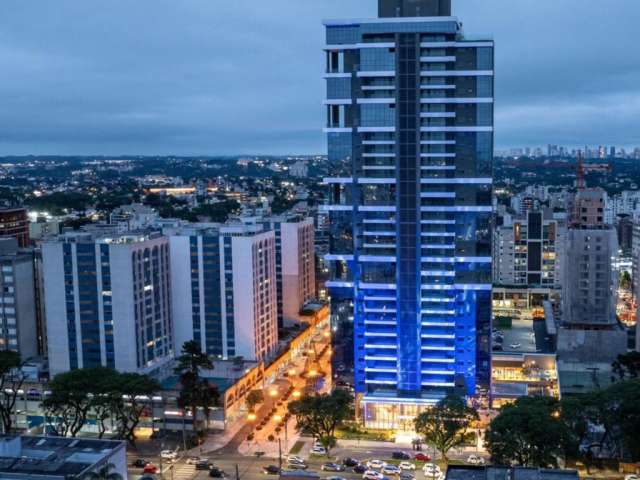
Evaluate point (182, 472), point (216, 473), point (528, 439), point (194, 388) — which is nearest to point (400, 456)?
point (528, 439)

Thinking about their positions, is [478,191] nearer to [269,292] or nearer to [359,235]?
[359,235]

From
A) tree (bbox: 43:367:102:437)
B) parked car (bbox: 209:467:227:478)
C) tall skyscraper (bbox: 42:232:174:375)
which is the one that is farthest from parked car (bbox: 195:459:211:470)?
tall skyscraper (bbox: 42:232:174:375)

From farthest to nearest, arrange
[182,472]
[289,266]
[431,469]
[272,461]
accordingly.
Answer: [289,266]
[272,461]
[182,472]
[431,469]

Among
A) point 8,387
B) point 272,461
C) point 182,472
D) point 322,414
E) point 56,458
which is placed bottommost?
point 272,461

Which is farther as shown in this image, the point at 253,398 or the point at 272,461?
the point at 253,398

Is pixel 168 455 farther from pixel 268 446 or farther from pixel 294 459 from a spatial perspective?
pixel 294 459

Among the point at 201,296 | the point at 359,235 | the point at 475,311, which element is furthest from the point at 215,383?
the point at 475,311
